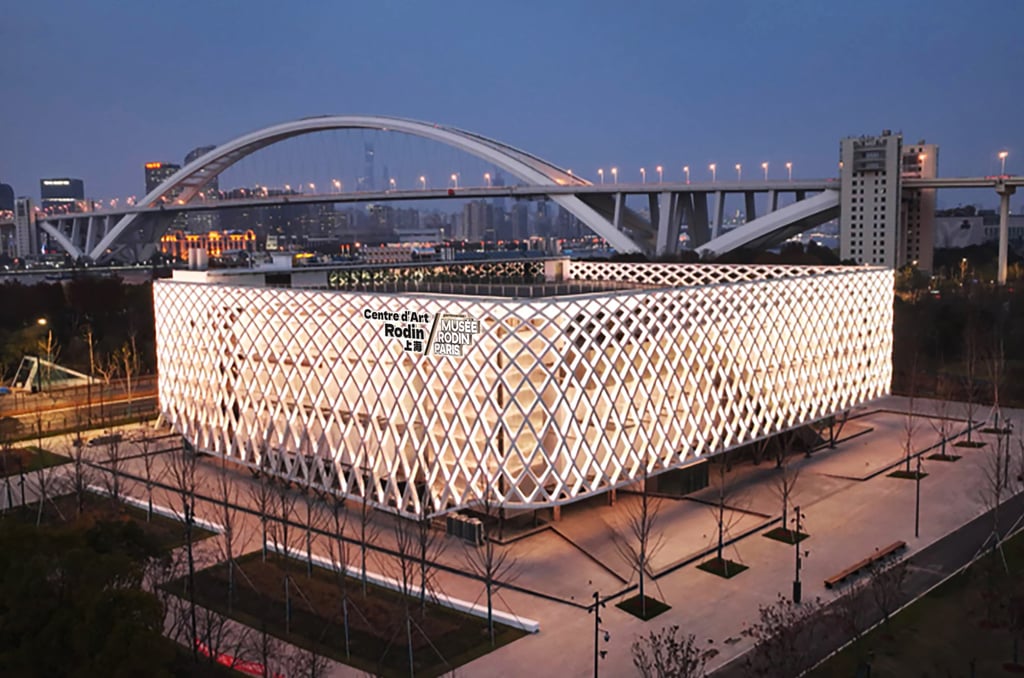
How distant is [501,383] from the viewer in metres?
27.1

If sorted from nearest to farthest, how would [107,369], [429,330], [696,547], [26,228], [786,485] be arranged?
[696,547], [429,330], [786,485], [107,369], [26,228]

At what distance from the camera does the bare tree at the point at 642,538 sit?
76.6 feet

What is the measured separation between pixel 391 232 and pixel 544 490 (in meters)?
116

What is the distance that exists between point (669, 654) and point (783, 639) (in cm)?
231

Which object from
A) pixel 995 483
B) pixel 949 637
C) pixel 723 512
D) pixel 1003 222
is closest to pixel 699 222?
pixel 1003 222

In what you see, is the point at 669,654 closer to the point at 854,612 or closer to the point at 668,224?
the point at 854,612

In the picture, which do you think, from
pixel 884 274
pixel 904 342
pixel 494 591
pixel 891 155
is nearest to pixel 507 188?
pixel 891 155

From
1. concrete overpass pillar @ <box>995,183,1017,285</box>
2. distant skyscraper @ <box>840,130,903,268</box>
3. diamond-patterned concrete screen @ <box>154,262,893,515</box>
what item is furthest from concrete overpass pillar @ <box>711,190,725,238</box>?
diamond-patterned concrete screen @ <box>154,262,893,515</box>

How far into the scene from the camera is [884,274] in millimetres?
41719

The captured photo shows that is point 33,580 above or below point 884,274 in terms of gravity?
below

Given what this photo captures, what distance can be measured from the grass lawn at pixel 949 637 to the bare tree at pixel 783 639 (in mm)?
693

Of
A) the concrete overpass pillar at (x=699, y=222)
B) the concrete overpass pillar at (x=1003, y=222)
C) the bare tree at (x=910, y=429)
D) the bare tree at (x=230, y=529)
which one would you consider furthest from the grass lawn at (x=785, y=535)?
the concrete overpass pillar at (x=699, y=222)

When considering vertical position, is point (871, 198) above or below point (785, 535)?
above

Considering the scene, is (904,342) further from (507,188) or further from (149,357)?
(149,357)
